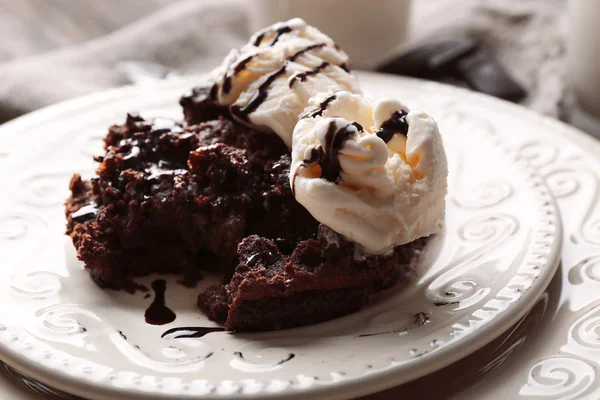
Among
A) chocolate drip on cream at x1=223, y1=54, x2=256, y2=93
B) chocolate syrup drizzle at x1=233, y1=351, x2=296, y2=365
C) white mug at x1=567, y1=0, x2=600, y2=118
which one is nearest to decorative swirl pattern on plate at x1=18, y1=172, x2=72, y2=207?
chocolate drip on cream at x1=223, y1=54, x2=256, y2=93

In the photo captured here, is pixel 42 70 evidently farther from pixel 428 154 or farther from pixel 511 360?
pixel 511 360

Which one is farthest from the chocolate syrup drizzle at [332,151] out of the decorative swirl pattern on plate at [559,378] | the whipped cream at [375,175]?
the decorative swirl pattern on plate at [559,378]

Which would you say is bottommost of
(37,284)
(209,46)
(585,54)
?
(37,284)

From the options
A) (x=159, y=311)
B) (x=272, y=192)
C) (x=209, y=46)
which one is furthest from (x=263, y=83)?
(x=209, y=46)

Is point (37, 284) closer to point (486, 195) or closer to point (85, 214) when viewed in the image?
point (85, 214)

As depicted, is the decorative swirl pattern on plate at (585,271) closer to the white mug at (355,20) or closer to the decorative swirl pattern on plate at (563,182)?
the decorative swirl pattern on plate at (563,182)

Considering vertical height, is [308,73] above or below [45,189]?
above
